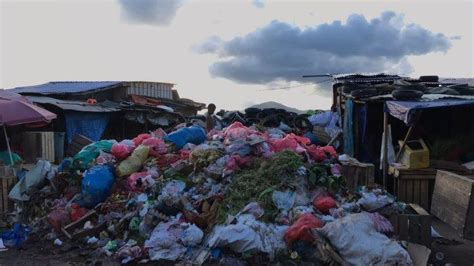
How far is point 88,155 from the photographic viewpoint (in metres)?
9.25

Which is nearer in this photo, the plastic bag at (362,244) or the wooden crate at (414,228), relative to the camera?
the plastic bag at (362,244)

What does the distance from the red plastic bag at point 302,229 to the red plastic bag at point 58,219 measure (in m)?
3.83

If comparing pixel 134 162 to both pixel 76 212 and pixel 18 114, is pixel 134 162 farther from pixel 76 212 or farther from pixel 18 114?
pixel 18 114

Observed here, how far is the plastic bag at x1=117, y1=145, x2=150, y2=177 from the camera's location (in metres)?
8.65

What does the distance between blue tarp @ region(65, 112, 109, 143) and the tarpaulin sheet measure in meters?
10.6

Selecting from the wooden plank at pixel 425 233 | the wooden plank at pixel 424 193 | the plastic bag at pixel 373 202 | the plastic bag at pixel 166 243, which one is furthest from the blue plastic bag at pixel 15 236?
the wooden plank at pixel 424 193

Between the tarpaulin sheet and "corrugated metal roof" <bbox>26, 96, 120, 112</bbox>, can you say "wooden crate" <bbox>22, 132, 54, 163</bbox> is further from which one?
the tarpaulin sheet

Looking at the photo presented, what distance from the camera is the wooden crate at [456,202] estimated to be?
4746mm

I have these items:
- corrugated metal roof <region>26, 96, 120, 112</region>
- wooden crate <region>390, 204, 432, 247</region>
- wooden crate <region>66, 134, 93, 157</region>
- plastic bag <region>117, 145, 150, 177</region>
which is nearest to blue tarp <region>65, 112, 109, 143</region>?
corrugated metal roof <region>26, 96, 120, 112</region>

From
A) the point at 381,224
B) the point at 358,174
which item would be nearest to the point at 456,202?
the point at 381,224

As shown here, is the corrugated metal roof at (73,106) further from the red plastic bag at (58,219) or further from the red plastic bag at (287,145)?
the red plastic bag at (287,145)

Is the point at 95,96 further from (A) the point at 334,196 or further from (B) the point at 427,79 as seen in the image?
(A) the point at 334,196

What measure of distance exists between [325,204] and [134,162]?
12.2 ft

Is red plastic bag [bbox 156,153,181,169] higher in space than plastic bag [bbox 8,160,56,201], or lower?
higher
